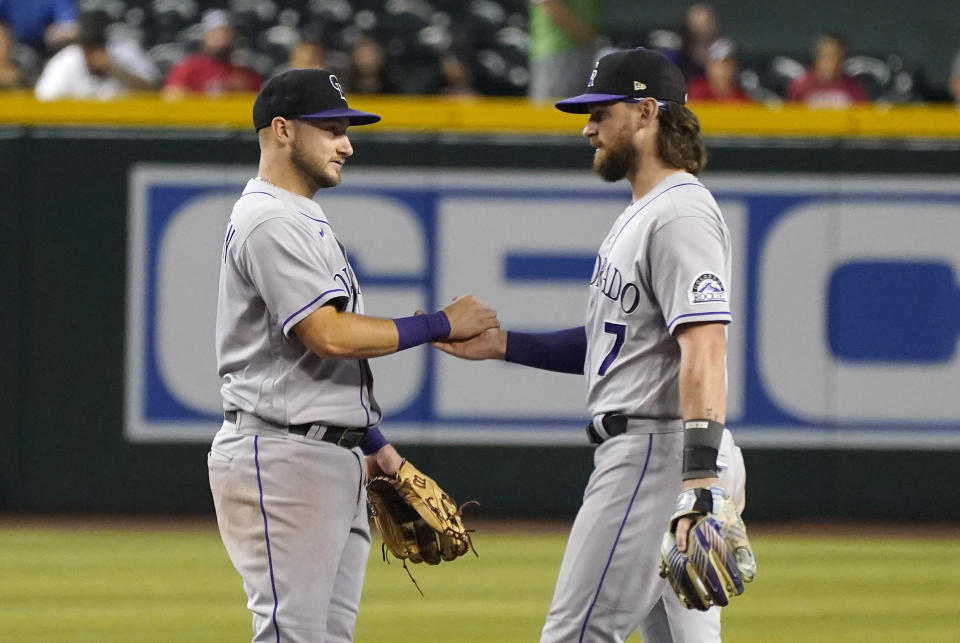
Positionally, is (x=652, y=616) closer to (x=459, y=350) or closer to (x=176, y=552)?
(x=459, y=350)

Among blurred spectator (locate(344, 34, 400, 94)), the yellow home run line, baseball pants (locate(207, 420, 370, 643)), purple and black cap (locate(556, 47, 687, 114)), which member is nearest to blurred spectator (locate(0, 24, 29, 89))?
the yellow home run line

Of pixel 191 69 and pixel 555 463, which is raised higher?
pixel 191 69

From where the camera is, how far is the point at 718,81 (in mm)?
9359

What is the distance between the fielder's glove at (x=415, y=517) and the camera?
4039 mm

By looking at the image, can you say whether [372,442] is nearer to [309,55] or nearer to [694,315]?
[694,315]

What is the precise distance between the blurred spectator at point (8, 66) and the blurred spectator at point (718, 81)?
429 cm

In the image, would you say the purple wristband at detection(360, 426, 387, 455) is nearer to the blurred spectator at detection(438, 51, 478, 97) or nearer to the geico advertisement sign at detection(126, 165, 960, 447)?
the geico advertisement sign at detection(126, 165, 960, 447)

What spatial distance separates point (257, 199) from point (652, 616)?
151 centimetres

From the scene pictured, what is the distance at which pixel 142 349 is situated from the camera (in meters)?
8.38

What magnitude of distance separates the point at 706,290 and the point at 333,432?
1.04 meters

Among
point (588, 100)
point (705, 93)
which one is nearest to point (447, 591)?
point (588, 100)

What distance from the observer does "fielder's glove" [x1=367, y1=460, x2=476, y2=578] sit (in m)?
4.04

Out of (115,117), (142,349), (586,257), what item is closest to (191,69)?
(115,117)

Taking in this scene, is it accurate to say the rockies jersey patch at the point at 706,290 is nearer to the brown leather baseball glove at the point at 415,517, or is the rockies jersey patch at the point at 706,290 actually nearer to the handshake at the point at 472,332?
the handshake at the point at 472,332
